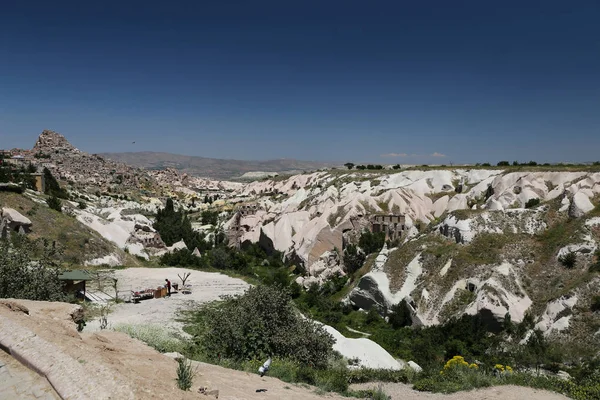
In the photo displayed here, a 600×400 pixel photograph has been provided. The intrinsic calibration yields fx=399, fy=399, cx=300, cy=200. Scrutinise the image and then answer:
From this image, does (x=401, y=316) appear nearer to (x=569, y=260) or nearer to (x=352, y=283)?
(x=352, y=283)

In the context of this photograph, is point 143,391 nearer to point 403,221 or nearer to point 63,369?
point 63,369

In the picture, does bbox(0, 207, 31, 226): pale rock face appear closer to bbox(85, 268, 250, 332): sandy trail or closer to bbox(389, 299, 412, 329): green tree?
bbox(85, 268, 250, 332): sandy trail

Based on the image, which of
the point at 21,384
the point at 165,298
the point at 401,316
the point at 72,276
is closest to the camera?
the point at 21,384

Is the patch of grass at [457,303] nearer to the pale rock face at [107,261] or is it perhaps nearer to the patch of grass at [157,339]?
the patch of grass at [157,339]

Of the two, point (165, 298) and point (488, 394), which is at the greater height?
point (488, 394)

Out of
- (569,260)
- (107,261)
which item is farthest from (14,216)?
(569,260)

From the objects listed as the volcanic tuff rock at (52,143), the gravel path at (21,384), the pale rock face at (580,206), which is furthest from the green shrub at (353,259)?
the volcanic tuff rock at (52,143)

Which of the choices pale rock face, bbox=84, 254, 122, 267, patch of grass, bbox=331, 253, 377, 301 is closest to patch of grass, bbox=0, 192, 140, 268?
pale rock face, bbox=84, 254, 122, 267
